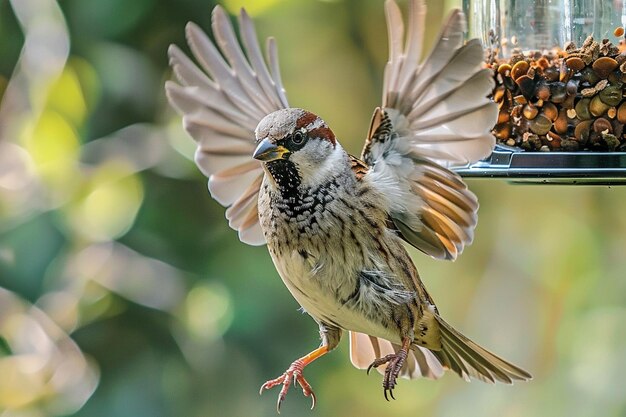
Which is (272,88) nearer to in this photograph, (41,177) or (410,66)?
(410,66)

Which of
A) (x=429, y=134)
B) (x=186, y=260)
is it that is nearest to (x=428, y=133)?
(x=429, y=134)

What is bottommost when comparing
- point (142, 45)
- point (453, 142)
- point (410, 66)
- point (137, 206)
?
point (137, 206)

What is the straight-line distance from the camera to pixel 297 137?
2059 mm

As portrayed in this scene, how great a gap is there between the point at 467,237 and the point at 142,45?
77.4 inches

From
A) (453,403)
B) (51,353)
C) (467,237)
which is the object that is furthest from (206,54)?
(453,403)

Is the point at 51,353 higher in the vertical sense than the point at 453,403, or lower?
higher

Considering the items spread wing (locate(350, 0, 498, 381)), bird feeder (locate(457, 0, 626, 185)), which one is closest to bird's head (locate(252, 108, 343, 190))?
spread wing (locate(350, 0, 498, 381))

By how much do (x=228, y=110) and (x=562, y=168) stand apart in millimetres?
788

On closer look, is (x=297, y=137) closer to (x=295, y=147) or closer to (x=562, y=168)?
(x=295, y=147)

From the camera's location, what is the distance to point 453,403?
423cm

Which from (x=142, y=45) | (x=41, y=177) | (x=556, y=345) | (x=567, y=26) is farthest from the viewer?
(x=556, y=345)

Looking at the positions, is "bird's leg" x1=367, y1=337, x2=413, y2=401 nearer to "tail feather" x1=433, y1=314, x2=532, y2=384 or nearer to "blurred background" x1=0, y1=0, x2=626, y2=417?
"tail feather" x1=433, y1=314, x2=532, y2=384

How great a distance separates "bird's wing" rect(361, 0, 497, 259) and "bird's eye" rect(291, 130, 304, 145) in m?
0.20

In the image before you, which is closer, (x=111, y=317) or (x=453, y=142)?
(x=453, y=142)
